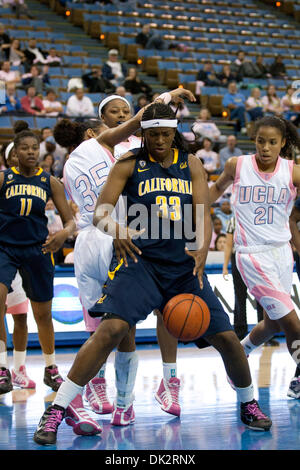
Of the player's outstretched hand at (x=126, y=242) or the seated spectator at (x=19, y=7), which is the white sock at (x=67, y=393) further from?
the seated spectator at (x=19, y=7)

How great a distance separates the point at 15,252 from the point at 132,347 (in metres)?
1.43

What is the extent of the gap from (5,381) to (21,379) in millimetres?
238

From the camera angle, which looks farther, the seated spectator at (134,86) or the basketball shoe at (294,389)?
the seated spectator at (134,86)

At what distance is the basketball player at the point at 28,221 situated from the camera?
5453 millimetres

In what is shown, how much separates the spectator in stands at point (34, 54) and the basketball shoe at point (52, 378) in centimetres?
1084

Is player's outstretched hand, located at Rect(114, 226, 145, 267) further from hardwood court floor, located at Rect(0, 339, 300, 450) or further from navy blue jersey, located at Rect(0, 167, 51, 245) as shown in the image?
navy blue jersey, located at Rect(0, 167, 51, 245)

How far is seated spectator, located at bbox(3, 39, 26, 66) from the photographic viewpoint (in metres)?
15.2

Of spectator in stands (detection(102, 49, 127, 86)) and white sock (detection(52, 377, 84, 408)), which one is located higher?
spectator in stands (detection(102, 49, 127, 86))

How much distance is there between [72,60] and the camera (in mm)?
16922

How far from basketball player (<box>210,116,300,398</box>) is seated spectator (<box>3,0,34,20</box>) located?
15025 mm

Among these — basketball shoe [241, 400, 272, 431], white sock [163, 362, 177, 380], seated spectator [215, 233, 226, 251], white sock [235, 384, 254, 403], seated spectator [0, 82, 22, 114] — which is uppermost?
seated spectator [0, 82, 22, 114]

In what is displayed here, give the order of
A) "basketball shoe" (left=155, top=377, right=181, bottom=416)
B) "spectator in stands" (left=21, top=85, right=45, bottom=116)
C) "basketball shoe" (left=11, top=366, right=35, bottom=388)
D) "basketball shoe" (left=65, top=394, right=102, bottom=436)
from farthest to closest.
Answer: "spectator in stands" (left=21, top=85, right=45, bottom=116)
"basketball shoe" (left=11, top=366, right=35, bottom=388)
"basketball shoe" (left=155, top=377, right=181, bottom=416)
"basketball shoe" (left=65, top=394, right=102, bottom=436)

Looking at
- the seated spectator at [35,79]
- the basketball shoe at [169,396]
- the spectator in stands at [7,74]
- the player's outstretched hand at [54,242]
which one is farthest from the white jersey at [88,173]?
the seated spectator at [35,79]

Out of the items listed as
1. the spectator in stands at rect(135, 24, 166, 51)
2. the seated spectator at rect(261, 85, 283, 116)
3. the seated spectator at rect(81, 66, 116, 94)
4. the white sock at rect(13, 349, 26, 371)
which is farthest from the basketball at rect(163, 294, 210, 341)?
the spectator in stands at rect(135, 24, 166, 51)
